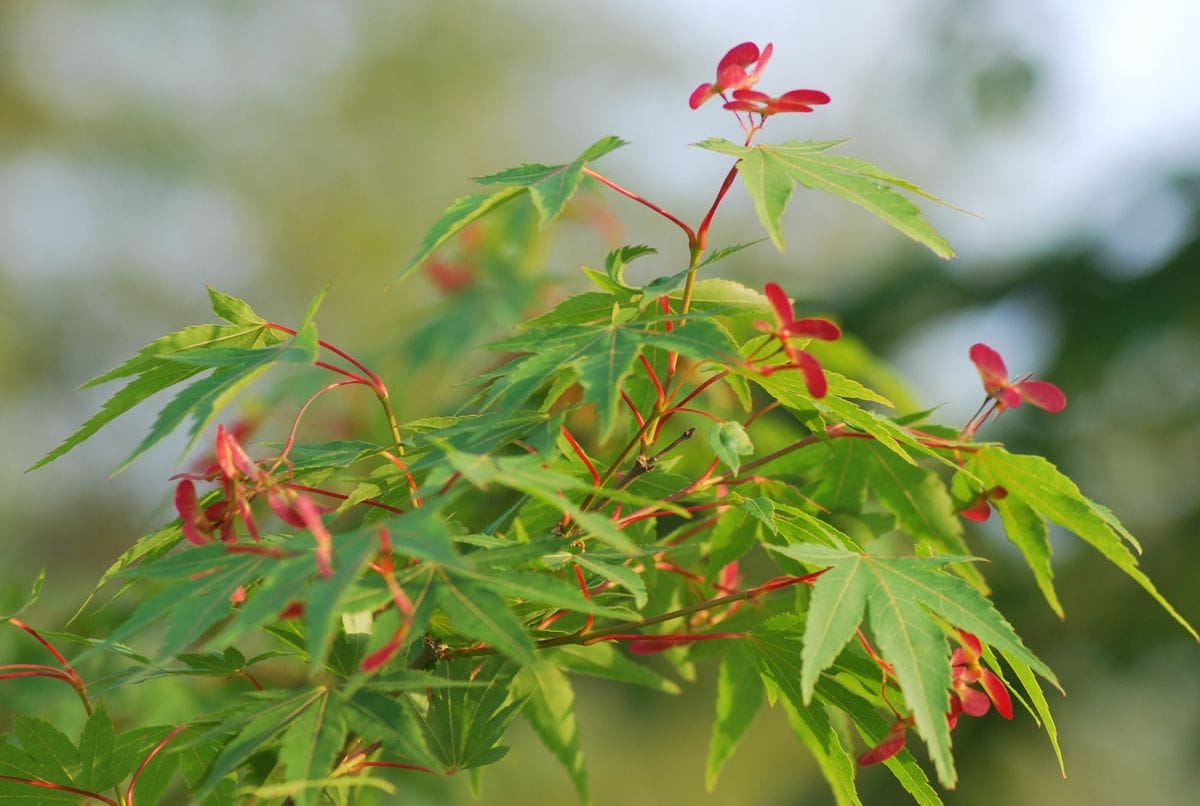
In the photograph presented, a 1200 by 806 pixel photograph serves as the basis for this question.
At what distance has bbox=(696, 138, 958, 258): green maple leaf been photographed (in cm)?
60

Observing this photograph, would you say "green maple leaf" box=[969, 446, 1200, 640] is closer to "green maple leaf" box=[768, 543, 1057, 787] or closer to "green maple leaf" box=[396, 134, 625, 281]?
"green maple leaf" box=[768, 543, 1057, 787]

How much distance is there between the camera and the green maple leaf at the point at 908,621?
0.54 meters

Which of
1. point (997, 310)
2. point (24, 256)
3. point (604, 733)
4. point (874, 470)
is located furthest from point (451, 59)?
point (874, 470)

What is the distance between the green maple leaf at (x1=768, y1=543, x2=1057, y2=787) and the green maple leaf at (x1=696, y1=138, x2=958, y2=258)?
0.17 meters

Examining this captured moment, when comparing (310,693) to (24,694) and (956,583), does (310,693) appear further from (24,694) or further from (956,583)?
(24,694)

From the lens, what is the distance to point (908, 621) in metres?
0.58

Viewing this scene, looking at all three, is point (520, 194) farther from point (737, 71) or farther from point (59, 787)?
point (59, 787)

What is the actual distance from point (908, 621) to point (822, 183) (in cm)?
A: 24

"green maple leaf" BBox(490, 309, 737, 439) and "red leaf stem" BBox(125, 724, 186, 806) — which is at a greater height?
"green maple leaf" BBox(490, 309, 737, 439)

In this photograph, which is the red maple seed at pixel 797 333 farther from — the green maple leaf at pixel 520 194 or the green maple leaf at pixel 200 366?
the green maple leaf at pixel 200 366

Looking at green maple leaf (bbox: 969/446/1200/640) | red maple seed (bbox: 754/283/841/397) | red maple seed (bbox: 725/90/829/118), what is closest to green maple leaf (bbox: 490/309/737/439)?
red maple seed (bbox: 754/283/841/397)

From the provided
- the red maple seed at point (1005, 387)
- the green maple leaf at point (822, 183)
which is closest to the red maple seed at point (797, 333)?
the green maple leaf at point (822, 183)

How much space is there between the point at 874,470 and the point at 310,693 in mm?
466

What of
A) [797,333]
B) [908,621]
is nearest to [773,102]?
[797,333]
